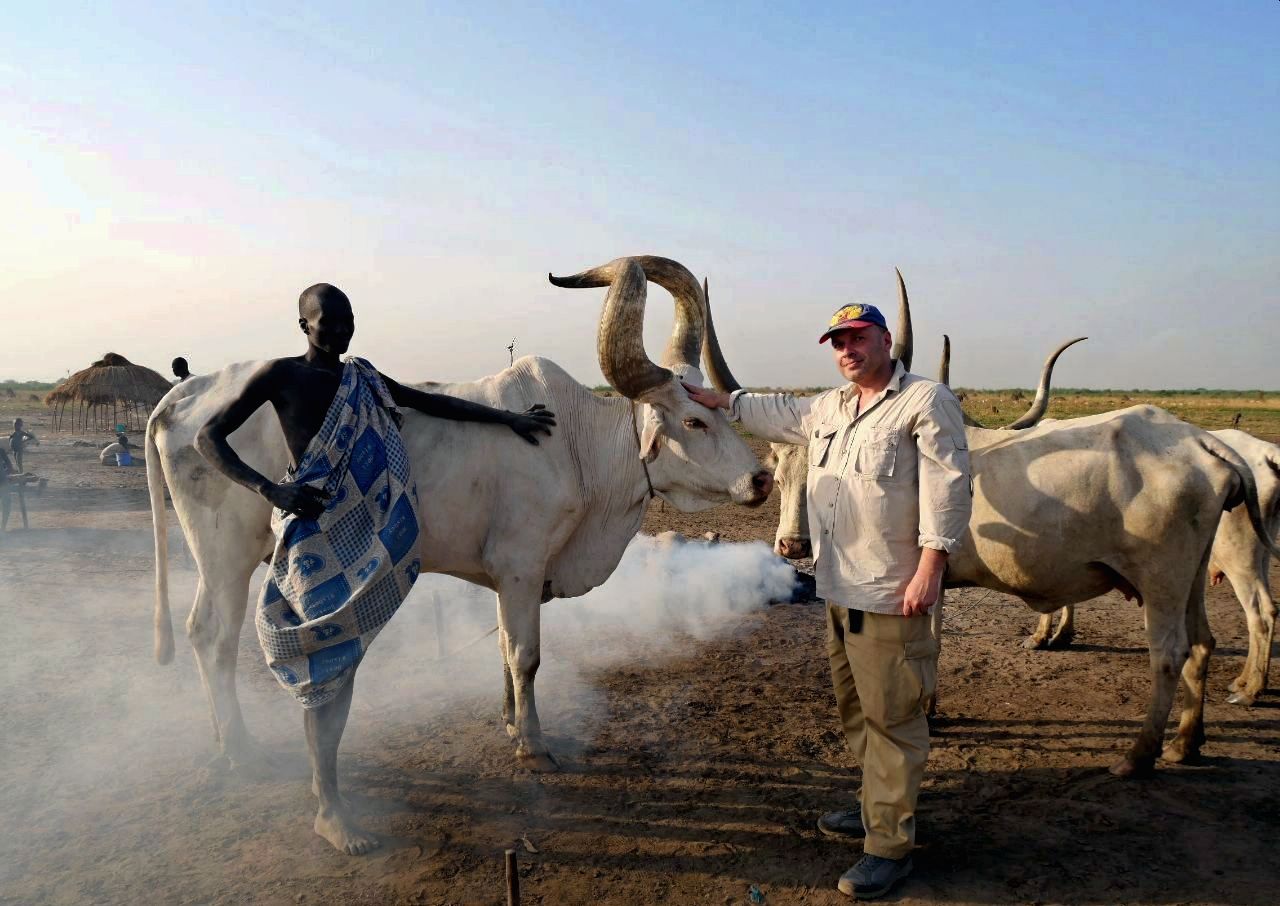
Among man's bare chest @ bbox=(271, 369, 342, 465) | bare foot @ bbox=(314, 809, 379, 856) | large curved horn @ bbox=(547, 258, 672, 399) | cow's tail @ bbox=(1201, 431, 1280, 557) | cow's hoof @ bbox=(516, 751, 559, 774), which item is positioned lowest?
cow's hoof @ bbox=(516, 751, 559, 774)

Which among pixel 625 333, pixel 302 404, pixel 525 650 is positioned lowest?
pixel 525 650

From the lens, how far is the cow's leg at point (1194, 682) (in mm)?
4555

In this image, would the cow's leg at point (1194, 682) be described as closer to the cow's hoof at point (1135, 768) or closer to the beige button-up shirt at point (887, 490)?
the cow's hoof at point (1135, 768)

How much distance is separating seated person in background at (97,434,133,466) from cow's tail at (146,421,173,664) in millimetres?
16017

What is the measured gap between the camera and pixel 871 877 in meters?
3.30

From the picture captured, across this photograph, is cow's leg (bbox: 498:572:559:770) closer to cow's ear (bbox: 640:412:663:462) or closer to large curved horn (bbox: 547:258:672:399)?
cow's ear (bbox: 640:412:663:462)

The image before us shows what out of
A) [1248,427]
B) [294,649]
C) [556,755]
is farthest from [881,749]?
[1248,427]

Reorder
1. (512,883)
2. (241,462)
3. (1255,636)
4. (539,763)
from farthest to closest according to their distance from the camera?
(1255,636), (539,763), (241,462), (512,883)

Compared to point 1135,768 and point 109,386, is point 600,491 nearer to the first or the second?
point 1135,768

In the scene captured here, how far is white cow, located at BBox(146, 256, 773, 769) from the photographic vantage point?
4145mm

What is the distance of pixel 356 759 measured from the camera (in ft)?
15.0

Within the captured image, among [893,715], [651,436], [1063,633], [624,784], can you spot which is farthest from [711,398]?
[1063,633]

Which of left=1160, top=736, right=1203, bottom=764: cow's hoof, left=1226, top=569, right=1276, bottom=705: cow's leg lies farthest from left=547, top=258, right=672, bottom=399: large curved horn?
left=1226, top=569, right=1276, bottom=705: cow's leg

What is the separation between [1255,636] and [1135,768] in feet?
6.61
